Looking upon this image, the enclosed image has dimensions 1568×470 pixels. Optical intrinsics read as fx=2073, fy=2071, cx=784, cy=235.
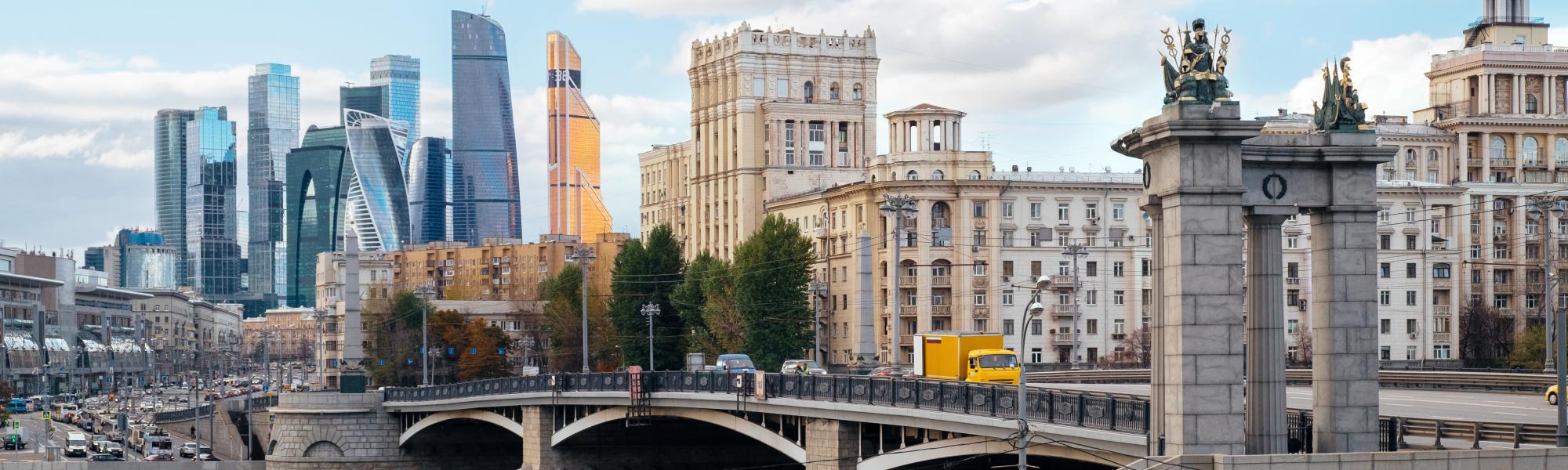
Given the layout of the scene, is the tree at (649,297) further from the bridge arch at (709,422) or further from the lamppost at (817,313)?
Answer: the bridge arch at (709,422)

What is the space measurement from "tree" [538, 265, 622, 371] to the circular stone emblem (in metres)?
105

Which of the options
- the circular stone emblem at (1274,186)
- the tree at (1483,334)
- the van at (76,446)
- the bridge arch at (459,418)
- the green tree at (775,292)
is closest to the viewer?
the circular stone emblem at (1274,186)

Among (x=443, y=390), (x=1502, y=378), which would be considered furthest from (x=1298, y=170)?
(x=443, y=390)

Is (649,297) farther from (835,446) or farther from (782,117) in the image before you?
(835,446)

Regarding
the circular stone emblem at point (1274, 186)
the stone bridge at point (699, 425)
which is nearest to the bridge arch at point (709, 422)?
the stone bridge at point (699, 425)

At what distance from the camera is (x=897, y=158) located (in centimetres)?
13300

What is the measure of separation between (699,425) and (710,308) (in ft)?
137

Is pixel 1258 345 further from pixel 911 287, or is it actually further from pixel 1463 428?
pixel 911 287

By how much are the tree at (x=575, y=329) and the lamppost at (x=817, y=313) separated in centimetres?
1525

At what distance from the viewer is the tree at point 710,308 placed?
126m

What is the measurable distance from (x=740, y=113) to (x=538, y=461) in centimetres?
6626

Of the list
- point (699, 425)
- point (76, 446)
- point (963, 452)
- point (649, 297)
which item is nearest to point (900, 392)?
point (963, 452)

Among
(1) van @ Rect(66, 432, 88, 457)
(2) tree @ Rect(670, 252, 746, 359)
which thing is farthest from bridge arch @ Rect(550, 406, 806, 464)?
(1) van @ Rect(66, 432, 88, 457)

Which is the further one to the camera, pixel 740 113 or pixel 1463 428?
pixel 740 113
